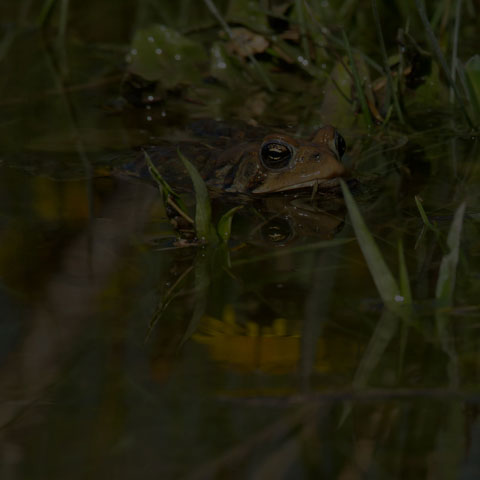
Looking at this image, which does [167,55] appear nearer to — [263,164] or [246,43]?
[246,43]

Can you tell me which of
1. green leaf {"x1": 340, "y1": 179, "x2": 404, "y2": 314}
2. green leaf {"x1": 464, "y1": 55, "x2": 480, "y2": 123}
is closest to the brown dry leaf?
green leaf {"x1": 464, "y1": 55, "x2": 480, "y2": 123}

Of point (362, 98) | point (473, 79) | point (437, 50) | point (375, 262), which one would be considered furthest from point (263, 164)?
point (375, 262)

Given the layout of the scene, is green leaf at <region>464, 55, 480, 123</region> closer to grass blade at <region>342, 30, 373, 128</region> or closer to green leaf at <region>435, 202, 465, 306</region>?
grass blade at <region>342, 30, 373, 128</region>

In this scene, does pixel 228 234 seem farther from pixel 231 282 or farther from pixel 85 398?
pixel 85 398

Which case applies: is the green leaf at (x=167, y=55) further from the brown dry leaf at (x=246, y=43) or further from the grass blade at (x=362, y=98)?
the grass blade at (x=362, y=98)

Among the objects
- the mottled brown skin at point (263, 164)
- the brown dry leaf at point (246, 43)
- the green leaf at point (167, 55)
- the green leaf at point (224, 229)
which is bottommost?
the green leaf at point (167, 55)

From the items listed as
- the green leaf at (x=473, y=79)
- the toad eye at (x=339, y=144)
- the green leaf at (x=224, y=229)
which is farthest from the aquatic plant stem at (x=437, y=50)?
the green leaf at (x=224, y=229)

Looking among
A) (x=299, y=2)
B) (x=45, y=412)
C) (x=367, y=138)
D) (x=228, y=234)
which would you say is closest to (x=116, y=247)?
(x=228, y=234)

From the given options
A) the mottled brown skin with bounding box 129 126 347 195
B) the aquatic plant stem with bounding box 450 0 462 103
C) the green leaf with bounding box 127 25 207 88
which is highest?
the aquatic plant stem with bounding box 450 0 462 103
